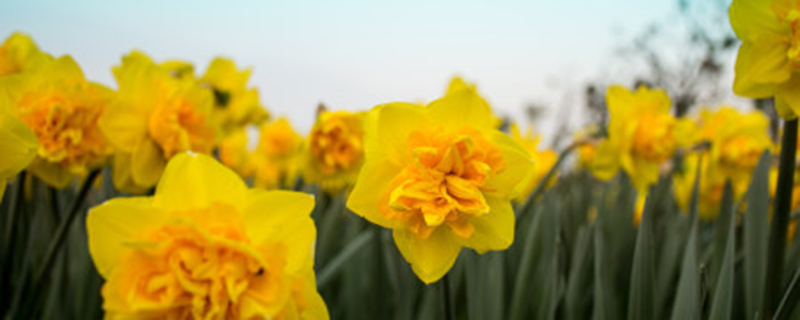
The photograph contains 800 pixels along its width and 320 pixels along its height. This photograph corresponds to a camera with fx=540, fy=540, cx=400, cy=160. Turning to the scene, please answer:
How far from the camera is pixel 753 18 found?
86cm

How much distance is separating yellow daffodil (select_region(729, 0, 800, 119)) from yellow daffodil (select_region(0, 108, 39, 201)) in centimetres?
105

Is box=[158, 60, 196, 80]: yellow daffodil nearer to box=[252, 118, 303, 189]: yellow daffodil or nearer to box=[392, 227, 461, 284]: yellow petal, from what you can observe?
box=[252, 118, 303, 189]: yellow daffodil

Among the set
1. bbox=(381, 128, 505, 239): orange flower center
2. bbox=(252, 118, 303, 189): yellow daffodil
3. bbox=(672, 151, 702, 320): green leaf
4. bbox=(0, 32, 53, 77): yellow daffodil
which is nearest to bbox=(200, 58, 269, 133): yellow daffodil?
bbox=(252, 118, 303, 189): yellow daffodil

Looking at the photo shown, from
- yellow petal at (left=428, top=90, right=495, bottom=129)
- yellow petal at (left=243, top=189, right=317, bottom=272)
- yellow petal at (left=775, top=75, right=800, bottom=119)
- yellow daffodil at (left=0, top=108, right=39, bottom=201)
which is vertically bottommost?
yellow petal at (left=243, top=189, right=317, bottom=272)

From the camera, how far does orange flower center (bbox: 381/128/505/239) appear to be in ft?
2.51

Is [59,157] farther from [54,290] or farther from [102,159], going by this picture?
[54,290]

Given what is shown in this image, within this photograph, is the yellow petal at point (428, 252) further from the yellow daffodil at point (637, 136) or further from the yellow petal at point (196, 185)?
the yellow daffodil at point (637, 136)

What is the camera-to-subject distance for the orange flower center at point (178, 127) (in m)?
1.13

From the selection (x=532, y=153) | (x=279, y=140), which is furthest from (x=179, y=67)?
(x=532, y=153)

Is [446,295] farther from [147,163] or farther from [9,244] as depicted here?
[9,244]

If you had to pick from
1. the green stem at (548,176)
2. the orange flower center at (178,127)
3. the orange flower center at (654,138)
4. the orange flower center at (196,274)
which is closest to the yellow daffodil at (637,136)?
the orange flower center at (654,138)

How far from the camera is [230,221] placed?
2.26 ft

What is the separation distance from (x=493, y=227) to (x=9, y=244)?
40.5 inches

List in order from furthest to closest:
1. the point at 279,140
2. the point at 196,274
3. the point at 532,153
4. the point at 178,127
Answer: the point at 279,140
the point at 532,153
the point at 178,127
the point at 196,274
